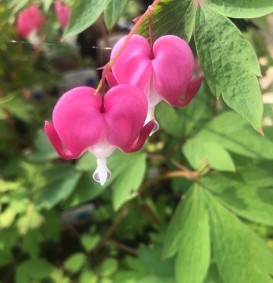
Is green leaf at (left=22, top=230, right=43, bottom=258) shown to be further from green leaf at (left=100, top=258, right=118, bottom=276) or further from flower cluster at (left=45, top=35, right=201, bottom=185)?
flower cluster at (left=45, top=35, right=201, bottom=185)

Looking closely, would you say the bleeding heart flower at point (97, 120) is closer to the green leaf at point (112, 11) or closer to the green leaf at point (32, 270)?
the green leaf at point (112, 11)

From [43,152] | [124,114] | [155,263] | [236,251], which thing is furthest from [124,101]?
[43,152]

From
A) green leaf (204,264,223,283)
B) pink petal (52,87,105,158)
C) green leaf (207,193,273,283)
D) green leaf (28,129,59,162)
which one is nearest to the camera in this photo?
pink petal (52,87,105,158)

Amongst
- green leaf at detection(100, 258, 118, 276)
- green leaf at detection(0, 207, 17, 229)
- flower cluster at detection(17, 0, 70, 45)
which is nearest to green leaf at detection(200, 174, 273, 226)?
green leaf at detection(100, 258, 118, 276)

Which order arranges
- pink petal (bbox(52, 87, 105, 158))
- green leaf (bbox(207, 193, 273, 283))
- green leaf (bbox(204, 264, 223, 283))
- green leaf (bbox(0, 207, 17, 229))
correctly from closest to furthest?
pink petal (bbox(52, 87, 105, 158)) < green leaf (bbox(207, 193, 273, 283)) < green leaf (bbox(204, 264, 223, 283)) < green leaf (bbox(0, 207, 17, 229))

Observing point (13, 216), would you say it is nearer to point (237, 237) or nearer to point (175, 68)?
point (237, 237)

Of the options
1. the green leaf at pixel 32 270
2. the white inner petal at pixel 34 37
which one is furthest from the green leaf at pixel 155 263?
the white inner petal at pixel 34 37

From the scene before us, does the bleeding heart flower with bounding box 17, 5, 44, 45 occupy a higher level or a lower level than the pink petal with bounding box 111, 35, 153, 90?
lower
